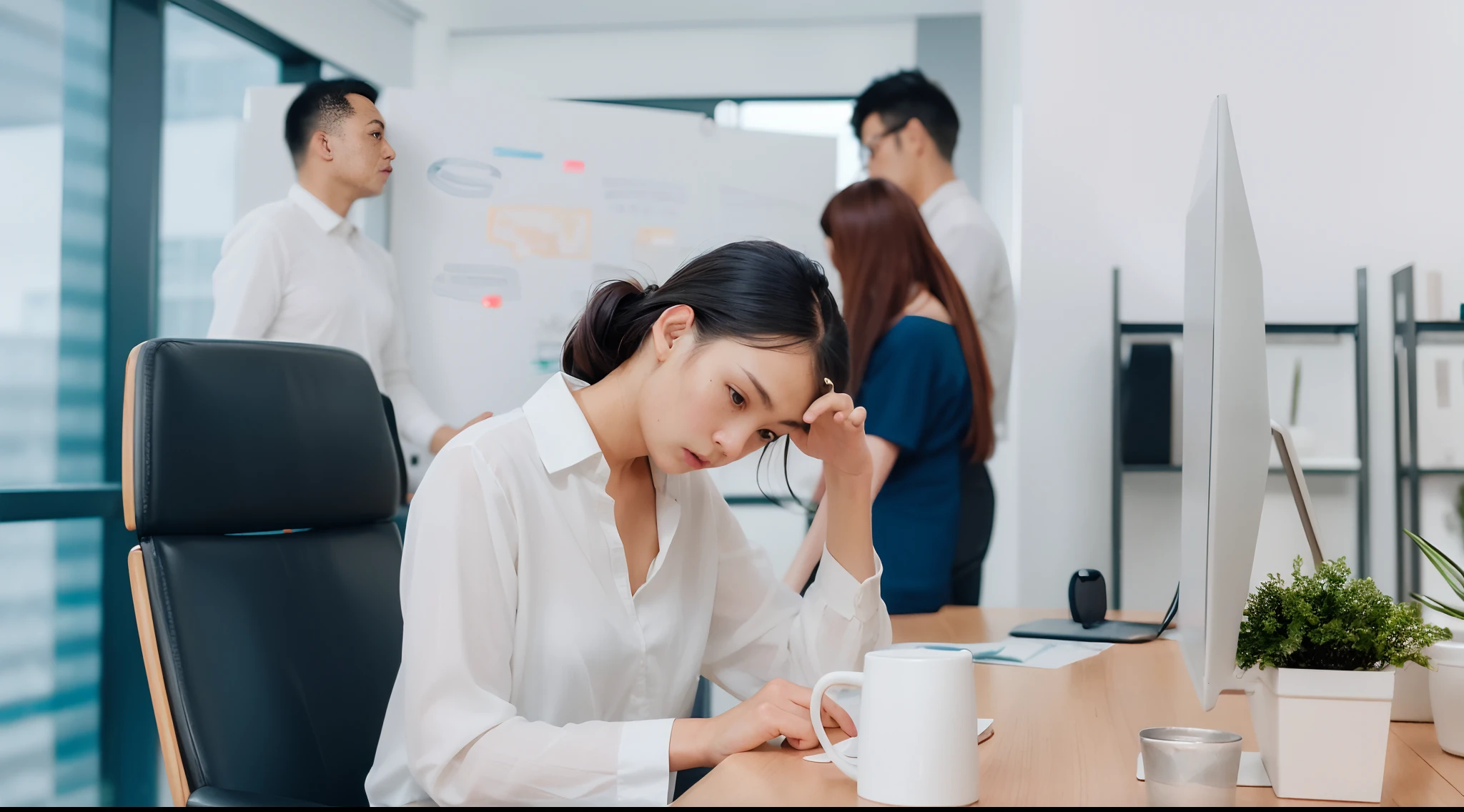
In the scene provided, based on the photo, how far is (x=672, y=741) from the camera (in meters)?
0.87

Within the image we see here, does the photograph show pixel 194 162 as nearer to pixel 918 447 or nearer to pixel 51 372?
pixel 51 372

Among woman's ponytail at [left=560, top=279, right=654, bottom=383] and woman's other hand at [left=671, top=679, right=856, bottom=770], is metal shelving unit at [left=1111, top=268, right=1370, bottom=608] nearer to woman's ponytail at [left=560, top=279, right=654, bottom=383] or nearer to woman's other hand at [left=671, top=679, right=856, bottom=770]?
woman's ponytail at [left=560, top=279, right=654, bottom=383]

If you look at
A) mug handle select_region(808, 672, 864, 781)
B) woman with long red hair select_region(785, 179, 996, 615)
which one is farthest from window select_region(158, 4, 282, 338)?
mug handle select_region(808, 672, 864, 781)

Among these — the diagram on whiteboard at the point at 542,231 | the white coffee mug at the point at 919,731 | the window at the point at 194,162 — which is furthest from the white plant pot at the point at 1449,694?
the window at the point at 194,162

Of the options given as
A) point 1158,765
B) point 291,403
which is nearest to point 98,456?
point 291,403

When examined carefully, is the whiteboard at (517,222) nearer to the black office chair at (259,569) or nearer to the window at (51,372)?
the window at (51,372)

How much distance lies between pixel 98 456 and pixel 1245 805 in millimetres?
2902

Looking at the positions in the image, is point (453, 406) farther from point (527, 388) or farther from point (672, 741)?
point (672, 741)

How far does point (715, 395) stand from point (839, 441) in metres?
0.19

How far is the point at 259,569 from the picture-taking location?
111cm

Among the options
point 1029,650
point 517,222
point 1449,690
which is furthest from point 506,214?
point 1449,690

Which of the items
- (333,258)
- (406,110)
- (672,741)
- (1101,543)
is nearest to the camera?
(672,741)

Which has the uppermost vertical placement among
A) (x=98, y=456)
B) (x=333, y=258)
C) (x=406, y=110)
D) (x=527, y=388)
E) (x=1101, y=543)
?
(x=406, y=110)

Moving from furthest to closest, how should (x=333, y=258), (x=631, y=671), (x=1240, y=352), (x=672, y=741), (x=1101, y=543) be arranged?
(x=1101, y=543) → (x=333, y=258) → (x=631, y=671) → (x=672, y=741) → (x=1240, y=352)
